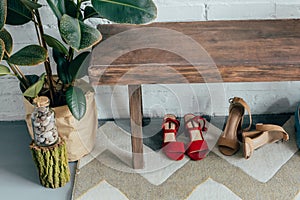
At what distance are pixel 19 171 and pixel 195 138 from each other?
0.76 meters

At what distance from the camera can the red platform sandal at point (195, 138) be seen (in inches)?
77.7

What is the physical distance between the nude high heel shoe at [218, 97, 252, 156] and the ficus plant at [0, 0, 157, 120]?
657 millimetres

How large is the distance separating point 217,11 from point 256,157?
64cm

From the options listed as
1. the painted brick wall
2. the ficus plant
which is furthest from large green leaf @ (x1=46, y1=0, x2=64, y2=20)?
the painted brick wall

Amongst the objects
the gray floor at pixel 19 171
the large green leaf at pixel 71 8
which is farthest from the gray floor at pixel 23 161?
the large green leaf at pixel 71 8

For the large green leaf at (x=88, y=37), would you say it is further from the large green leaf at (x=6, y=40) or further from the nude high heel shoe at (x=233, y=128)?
the nude high heel shoe at (x=233, y=128)

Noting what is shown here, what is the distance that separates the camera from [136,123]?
1.77m

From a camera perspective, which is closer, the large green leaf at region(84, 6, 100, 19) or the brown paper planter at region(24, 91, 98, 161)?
the large green leaf at region(84, 6, 100, 19)

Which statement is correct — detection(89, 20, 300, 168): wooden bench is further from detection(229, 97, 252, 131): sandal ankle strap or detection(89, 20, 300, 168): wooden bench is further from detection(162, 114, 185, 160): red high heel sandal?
detection(229, 97, 252, 131): sandal ankle strap

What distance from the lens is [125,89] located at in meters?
2.14

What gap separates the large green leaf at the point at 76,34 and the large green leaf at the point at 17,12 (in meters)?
0.29

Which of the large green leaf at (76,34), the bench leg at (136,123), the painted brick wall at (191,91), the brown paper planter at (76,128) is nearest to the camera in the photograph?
the large green leaf at (76,34)

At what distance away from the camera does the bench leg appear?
66.7 inches

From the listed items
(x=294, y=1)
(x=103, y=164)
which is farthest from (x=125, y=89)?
(x=294, y=1)
